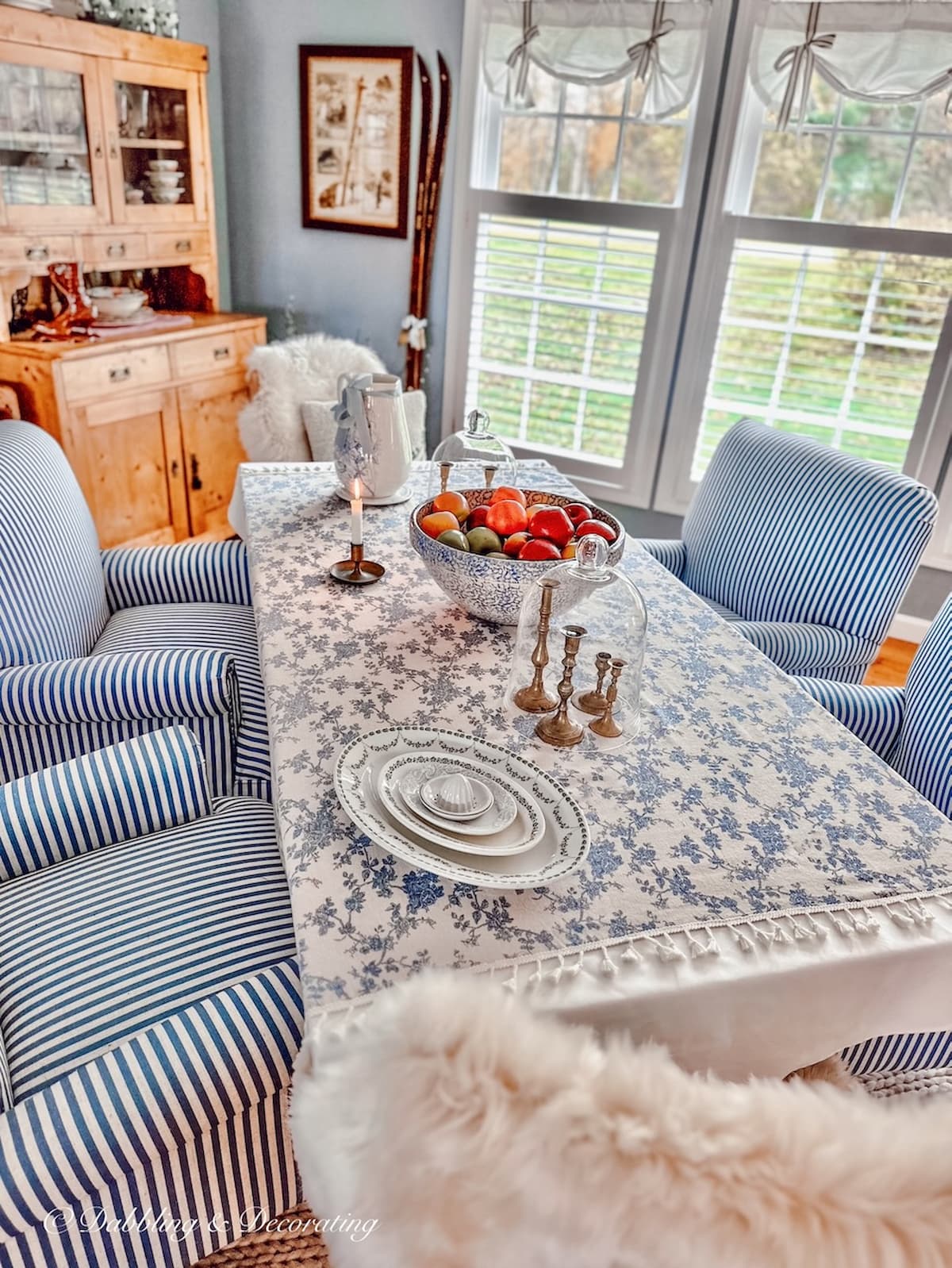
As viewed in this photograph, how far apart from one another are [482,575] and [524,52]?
237 cm

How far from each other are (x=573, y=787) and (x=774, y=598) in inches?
47.2

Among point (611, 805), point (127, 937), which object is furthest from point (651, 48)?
point (127, 937)

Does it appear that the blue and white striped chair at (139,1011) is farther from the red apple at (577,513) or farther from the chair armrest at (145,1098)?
the red apple at (577,513)

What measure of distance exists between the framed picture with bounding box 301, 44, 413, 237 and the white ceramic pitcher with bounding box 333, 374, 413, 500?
1.76 meters

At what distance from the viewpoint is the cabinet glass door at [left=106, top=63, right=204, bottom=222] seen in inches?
111

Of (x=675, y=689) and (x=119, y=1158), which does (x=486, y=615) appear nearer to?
(x=675, y=689)

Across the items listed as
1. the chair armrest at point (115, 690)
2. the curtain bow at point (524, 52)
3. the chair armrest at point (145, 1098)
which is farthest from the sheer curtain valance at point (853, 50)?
the chair armrest at point (145, 1098)

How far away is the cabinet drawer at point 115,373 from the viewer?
8.76 ft

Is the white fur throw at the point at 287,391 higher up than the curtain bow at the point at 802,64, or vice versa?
the curtain bow at the point at 802,64

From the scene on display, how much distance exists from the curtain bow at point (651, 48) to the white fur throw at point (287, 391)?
123cm

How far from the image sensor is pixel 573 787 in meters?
1.02

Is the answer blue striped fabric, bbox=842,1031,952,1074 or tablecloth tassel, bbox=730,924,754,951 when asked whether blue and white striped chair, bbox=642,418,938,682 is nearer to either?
blue striped fabric, bbox=842,1031,952,1074

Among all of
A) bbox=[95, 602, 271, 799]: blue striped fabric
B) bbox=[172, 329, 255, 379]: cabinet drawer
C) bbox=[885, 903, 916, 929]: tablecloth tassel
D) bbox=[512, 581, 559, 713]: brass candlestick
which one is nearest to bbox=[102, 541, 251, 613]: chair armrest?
bbox=[95, 602, 271, 799]: blue striped fabric

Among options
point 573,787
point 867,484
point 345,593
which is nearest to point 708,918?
point 573,787
